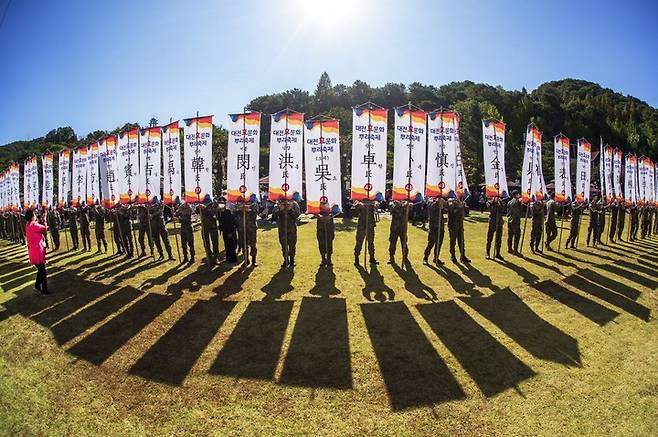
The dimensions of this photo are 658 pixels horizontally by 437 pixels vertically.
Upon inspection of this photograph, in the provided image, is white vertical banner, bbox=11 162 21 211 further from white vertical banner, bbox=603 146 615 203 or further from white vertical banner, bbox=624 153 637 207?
white vertical banner, bbox=624 153 637 207

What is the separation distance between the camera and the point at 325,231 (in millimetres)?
14250

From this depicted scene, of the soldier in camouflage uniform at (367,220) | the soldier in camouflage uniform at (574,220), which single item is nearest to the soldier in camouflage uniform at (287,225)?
the soldier in camouflage uniform at (367,220)

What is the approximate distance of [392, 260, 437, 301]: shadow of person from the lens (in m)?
11.0

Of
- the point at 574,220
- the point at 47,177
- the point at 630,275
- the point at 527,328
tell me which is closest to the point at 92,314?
the point at 527,328

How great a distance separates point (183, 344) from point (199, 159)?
8.20 meters

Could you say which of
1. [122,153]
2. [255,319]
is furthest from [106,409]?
[122,153]

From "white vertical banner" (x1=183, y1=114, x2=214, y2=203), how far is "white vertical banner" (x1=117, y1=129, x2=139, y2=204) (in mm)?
3666

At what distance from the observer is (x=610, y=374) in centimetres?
695

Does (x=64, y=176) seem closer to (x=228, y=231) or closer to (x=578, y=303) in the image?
(x=228, y=231)

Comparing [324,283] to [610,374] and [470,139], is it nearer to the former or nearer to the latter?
[610,374]

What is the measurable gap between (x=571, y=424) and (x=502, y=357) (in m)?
1.91

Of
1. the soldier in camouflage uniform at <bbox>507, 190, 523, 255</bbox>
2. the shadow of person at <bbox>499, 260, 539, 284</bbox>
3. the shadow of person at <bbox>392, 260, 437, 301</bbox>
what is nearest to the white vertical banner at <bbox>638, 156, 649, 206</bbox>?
the soldier in camouflage uniform at <bbox>507, 190, 523, 255</bbox>

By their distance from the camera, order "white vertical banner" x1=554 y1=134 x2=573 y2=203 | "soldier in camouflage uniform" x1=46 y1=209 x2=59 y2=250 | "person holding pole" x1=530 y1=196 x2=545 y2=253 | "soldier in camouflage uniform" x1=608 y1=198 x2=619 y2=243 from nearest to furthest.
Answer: "person holding pole" x1=530 y1=196 x2=545 y2=253 < "white vertical banner" x1=554 y1=134 x2=573 y2=203 < "soldier in camouflage uniform" x1=46 y1=209 x2=59 y2=250 < "soldier in camouflage uniform" x1=608 y1=198 x2=619 y2=243

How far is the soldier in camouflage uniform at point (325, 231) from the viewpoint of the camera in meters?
14.0
